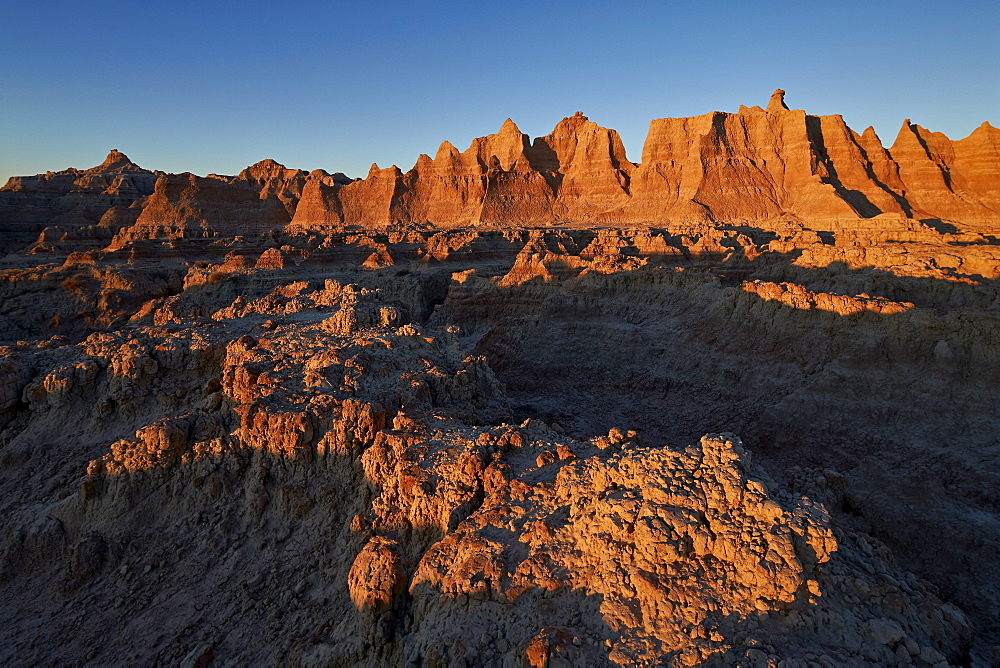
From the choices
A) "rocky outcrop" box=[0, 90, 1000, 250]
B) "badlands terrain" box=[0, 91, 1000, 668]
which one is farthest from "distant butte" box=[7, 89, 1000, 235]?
"badlands terrain" box=[0, 91, 1000, 668]

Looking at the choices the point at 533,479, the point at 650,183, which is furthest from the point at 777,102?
the point at 533,479

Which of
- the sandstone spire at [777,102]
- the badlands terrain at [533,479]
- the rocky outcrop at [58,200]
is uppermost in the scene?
the sandstone spire at [777,102]

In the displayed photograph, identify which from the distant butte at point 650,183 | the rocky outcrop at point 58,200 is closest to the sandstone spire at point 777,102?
the distant butte at point 650,183

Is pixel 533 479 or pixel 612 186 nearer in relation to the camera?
pixel 533 479

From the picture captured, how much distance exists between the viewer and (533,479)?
5906 millimetres

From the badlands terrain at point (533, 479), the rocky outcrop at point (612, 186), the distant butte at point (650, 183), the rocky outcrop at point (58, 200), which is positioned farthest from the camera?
the distant butte at point (650, 183)

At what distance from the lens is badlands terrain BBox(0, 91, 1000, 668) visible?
443 centimetres

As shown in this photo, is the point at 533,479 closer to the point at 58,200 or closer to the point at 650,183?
the point at 650,183

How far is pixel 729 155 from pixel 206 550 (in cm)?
7696

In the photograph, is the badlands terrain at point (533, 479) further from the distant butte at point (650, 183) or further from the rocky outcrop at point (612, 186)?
the distant butte at point (650, 183)

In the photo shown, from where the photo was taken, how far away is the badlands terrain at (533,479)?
4.43m

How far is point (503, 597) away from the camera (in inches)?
179

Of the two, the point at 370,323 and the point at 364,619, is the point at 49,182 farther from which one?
the point at 364,619

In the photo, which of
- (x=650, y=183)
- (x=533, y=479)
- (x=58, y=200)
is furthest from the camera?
(x=650, y=183)
